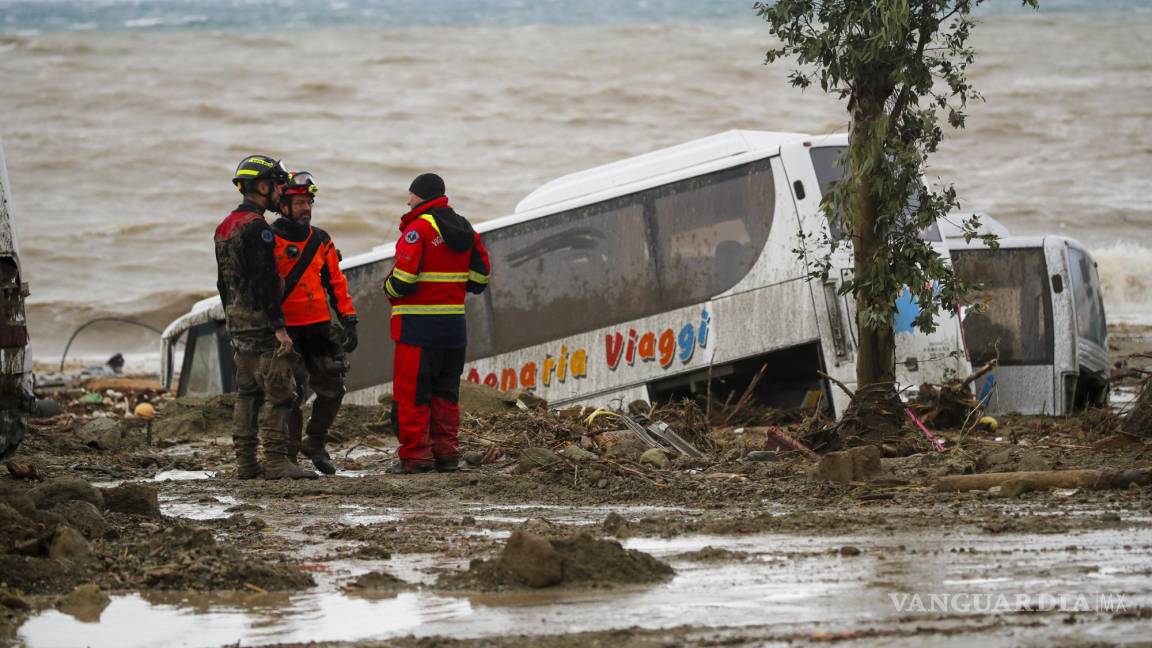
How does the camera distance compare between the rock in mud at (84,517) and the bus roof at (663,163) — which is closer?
the rock in mud at (84,517)

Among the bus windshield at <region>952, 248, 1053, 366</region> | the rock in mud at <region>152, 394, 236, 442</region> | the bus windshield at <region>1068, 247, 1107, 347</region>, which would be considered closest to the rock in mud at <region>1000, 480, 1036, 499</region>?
the bus windshield at <region>952, 248, 1053, 366</region>

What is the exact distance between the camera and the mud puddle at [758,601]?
16.0 feet

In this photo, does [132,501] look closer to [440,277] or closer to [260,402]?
[260,402]

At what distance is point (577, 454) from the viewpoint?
9180 mm

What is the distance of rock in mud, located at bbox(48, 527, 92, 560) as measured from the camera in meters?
6.14

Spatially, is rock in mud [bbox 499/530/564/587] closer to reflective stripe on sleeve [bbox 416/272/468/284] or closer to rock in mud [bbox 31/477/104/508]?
rock in mud [bbox 31/477/104/508]

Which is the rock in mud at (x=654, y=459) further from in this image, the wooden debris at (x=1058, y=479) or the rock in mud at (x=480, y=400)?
the rock in mud at (x=480, y=400)

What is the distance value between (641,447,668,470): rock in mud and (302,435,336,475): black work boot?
2084mm

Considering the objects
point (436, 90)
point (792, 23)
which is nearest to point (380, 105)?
point (436, 90)

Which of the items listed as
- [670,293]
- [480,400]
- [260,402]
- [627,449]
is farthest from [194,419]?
[627,449]

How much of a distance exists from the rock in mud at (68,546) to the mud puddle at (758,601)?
0.58 metres

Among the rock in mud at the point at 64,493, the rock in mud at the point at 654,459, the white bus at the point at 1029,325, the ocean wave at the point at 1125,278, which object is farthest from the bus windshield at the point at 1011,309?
the ocean wave at the point at 1125,278

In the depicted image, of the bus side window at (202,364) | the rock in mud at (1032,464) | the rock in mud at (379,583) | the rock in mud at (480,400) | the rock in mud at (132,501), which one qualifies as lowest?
the rock in mud at (379,583)

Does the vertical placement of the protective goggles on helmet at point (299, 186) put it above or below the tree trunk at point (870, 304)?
above
